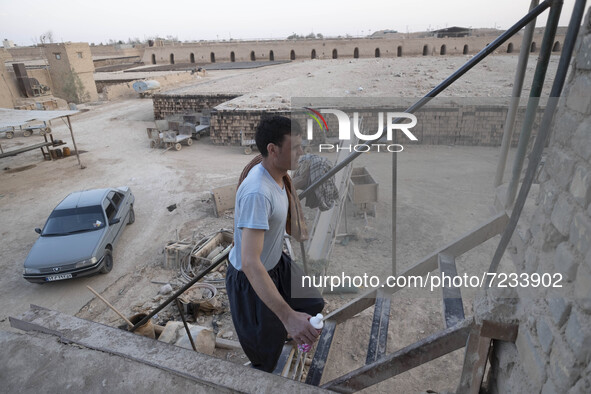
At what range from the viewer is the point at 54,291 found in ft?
20.3

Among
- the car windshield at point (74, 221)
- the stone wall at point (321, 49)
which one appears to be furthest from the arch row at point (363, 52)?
the car windshield at point (74, 221)

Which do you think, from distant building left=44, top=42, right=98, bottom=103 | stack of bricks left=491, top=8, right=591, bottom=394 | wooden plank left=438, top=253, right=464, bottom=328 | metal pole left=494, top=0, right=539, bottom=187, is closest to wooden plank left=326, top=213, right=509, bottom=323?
wooden plank left=438, top=253, right=464, bottom=328

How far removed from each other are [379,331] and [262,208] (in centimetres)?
128

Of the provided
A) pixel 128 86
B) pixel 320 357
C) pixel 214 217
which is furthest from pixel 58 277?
pixel 128 86

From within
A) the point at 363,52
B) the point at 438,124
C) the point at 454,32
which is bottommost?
the point at 438,124

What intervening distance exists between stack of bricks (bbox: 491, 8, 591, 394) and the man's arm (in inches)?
40.7

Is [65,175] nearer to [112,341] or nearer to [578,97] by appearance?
[112,341]

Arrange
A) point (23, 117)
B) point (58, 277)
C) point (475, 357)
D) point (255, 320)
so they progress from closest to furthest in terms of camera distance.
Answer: point (475, 357)
point (255, 320)
point (58, 277)
point (23, 117)

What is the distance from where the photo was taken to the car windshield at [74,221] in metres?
6.74

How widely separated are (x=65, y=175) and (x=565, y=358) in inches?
537

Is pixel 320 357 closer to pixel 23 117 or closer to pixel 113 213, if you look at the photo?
pixel 113 213

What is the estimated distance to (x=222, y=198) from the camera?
8.31 meters

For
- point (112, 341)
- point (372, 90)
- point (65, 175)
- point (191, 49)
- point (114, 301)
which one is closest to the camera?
point (112, 341)

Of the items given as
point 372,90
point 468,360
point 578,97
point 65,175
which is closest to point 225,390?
point 468,360
